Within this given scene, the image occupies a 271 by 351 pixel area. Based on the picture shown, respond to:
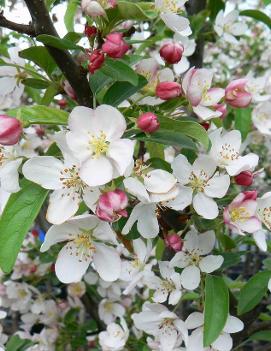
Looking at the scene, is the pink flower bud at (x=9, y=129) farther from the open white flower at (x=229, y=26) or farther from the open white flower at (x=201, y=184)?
the open white flower at (x=229, y=26)

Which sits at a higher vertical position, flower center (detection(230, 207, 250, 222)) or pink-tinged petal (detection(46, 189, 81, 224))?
pink-tinged petal (detection(46, 189, 81, 224))

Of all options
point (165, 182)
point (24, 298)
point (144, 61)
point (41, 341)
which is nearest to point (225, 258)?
point (165, 182)

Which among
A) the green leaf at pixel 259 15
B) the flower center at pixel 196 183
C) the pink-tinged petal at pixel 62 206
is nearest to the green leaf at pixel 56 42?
the pink-tinged petal at pixel 62 206

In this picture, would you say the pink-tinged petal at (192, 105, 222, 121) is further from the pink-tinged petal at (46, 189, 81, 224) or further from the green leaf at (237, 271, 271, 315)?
the green leaf at (237, 271, 271, 315)

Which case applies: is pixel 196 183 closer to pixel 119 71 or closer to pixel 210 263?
pixel 210 263

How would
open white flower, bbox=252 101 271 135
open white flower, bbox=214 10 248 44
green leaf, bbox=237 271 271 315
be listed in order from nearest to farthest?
green leaf, bbox=237 271 271 315 < open white flower, bbox=252 101 271 135 < open white flower, bbox=214 10 248 44

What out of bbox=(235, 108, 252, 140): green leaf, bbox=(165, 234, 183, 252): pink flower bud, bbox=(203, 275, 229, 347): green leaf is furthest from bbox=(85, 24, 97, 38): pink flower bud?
bbox=(235, 108, 252, 140): green leaf

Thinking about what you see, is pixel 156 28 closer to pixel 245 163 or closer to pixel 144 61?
pixel 144 61
